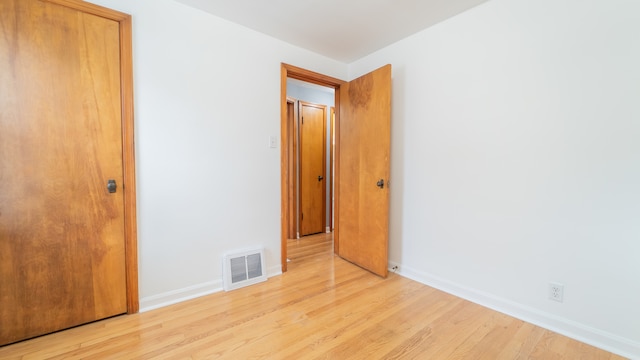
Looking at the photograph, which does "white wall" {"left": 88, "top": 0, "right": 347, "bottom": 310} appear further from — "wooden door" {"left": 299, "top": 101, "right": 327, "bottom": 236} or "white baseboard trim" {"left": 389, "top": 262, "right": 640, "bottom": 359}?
"white baseboard trim" {"left": 389, "top": 262, "right": 640, "bottom": 359}

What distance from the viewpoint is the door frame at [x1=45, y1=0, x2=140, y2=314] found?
5.96ft

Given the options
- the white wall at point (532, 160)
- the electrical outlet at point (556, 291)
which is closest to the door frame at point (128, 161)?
the white wall at point (532, 160)

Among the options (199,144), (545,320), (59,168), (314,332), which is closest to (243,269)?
(314,332)

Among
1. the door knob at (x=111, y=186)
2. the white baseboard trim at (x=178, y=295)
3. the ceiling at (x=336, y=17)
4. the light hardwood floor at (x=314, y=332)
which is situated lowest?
the light hardwood floor at (x=314, y=332)

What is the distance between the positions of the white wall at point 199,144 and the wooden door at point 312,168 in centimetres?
145

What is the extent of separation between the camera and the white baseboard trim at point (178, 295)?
196 cm

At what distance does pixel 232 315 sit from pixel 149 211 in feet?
3.22

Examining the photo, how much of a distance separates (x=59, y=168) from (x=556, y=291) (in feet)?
10.8

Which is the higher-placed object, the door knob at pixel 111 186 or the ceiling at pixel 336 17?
the ceiling at pixel 336 17

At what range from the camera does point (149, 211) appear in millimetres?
1960

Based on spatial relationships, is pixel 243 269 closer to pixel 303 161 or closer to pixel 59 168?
pixel 59 168

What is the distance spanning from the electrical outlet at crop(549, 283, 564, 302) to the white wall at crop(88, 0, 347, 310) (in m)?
2.16

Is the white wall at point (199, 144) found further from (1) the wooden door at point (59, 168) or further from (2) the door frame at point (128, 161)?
(1) the wooden door at point (59, 168)

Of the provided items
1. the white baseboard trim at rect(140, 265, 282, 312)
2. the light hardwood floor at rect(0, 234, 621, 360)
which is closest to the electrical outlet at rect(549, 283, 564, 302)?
the light hardwood floor at rect(0, 234, 621, 360)
